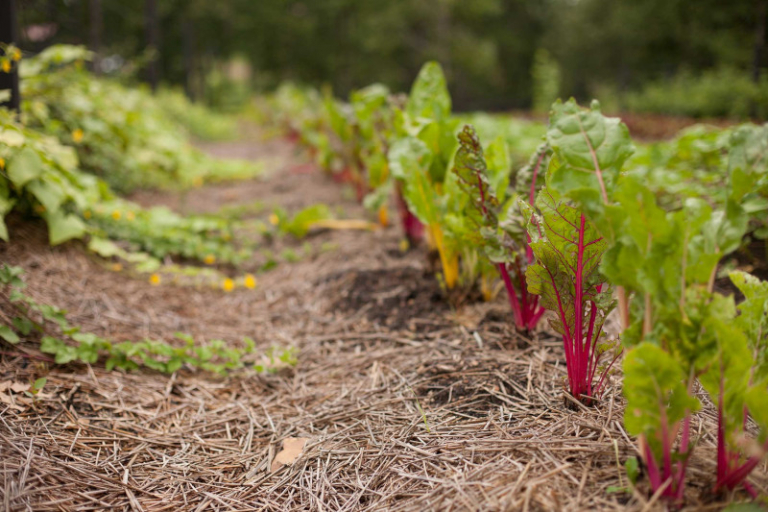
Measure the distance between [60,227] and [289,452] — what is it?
1678mm

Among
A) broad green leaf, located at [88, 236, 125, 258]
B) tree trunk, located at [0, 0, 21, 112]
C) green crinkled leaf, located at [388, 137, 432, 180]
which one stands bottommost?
broad green leaf, located at [88, 236, 125, 258]

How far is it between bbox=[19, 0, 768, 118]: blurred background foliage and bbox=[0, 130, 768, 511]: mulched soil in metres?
12.4

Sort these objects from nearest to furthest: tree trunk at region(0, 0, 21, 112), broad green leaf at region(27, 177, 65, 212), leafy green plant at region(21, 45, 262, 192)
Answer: broad green leaf at region(27, 177, 65, 212) → tree trunk at region(0, 0, 21, 112) → leafy green plant at region(21, 45, 262, 192)

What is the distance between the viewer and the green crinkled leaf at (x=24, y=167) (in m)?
2.01

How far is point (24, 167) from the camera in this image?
80.1 inches

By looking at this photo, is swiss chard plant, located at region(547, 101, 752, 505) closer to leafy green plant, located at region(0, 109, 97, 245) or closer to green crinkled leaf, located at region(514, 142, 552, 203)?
green crinkled leaf, located at region(514, 142, 552, 203)

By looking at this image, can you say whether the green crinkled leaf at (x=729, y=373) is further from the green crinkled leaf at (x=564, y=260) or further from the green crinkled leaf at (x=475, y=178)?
the green crinkled leaf at (x=475, y=178)

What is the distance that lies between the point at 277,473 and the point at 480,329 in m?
0.88

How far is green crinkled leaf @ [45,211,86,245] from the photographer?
7.27 feet

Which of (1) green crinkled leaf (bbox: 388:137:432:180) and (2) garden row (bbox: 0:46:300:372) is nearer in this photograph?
(2) garden row (bbox: 0:46:300:372)

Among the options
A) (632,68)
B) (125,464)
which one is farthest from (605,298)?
(632,68)

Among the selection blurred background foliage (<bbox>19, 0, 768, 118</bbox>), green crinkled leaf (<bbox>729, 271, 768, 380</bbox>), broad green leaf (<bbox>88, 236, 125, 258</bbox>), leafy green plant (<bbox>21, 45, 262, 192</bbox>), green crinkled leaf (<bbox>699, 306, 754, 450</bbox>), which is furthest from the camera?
blurred background foliage (<bbox>19, 0, 768, 118</bbox>)

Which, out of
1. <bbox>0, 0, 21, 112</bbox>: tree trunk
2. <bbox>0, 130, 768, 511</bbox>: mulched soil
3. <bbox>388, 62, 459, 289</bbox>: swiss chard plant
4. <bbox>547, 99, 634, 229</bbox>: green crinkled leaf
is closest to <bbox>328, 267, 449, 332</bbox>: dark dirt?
<bbox>0, 130, 768, 511</bbox>: mulched soil

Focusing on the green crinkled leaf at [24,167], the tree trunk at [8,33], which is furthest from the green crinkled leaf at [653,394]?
the tree trunk at [8,33]
